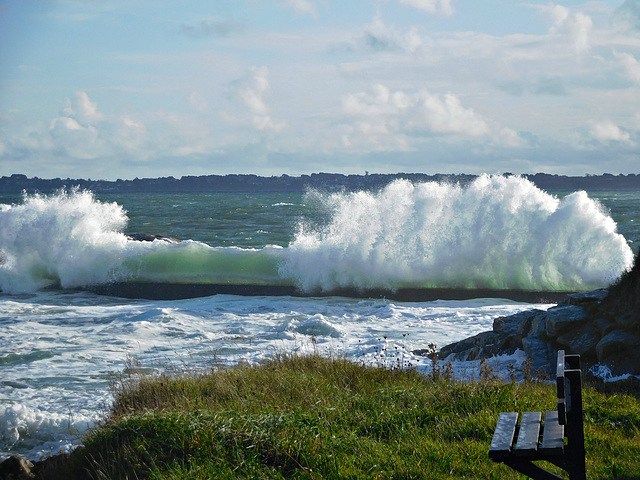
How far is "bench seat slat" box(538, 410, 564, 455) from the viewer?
12.1 feet

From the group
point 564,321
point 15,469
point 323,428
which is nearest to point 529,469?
point 323,428

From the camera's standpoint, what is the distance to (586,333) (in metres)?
9.34

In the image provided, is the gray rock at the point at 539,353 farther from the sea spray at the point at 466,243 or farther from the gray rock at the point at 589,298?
the sea spray at the point at 466,243

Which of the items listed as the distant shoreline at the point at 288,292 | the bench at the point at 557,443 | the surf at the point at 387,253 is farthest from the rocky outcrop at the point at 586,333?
the surf at the point at 387,253

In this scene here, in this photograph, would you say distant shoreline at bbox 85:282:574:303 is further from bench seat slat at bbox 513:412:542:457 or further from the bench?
the bench

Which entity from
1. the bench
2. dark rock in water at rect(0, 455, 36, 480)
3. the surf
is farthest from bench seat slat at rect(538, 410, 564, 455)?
the surf

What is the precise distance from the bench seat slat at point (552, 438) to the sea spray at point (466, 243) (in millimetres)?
14992

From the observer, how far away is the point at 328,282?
66.6 feet

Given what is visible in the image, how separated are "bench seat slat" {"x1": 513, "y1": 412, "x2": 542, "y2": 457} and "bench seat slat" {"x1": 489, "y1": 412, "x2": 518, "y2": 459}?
0.14 feet

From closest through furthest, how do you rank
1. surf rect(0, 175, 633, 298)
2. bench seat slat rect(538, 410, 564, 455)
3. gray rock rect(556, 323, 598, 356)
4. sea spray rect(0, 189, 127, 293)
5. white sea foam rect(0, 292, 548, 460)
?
1. bench seat slat rect(538, 410, 564, 455)
2. white sea foam rect(0, 292, 548, 460)
3. gray rock rect(556, 323, 598, 356)
4. surf rect(0, 175, 633, 298)
5. sea spray rect(0, 189, 127, 293)

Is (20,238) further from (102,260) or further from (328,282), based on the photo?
(328,282)

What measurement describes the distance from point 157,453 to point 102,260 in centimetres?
1964

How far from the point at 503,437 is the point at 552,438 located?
0.25m

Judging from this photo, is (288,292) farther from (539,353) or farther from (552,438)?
(552,438)
